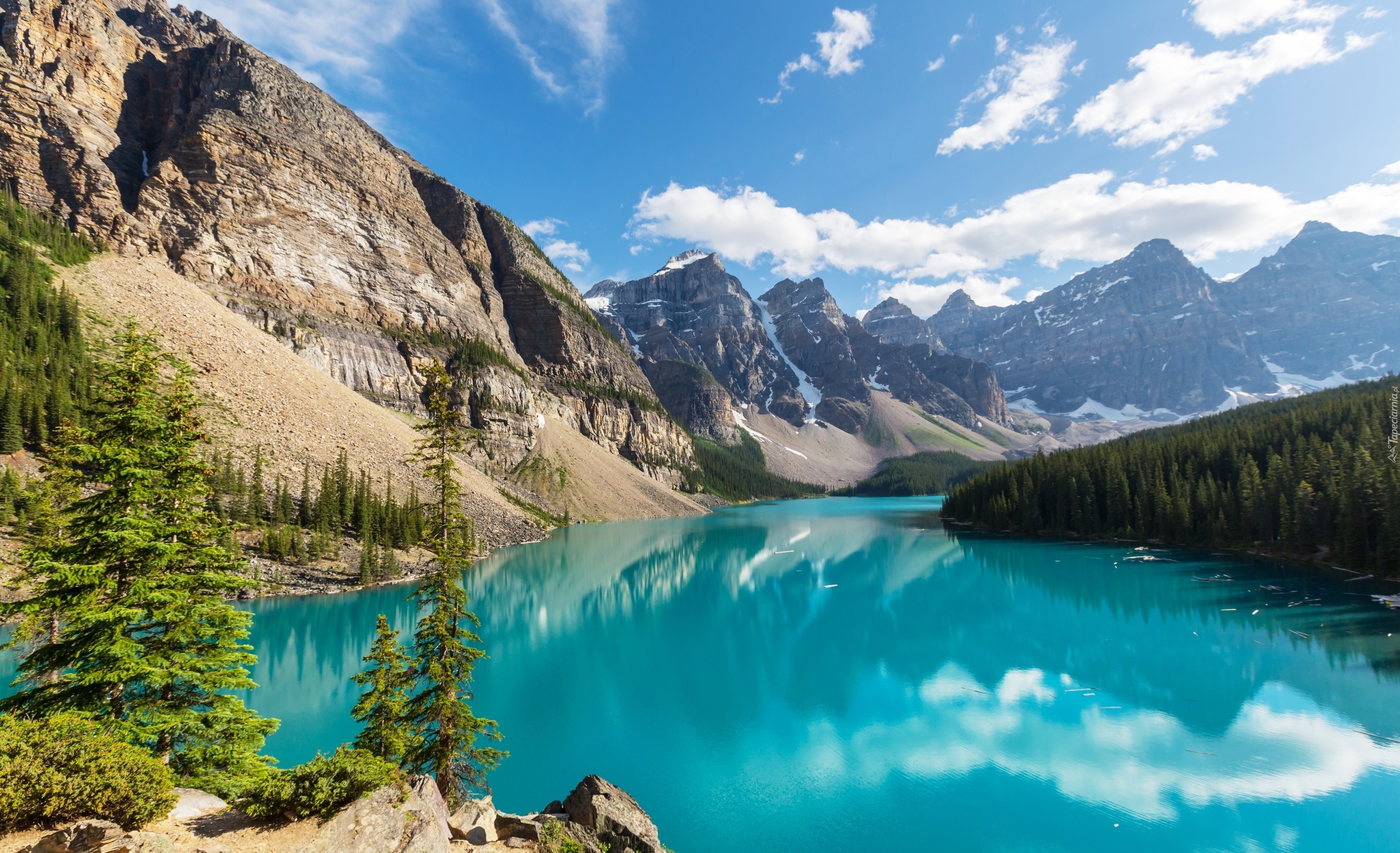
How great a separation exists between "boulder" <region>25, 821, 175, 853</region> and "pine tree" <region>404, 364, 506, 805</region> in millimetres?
5528

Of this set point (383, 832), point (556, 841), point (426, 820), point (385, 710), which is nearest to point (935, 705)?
point (556, 841)

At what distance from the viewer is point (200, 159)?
79.4 meters

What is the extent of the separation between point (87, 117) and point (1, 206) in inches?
1191

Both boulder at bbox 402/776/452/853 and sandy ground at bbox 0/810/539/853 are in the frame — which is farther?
boulder at bbox 402/776/452/853

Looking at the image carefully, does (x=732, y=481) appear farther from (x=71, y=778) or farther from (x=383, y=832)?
(x=71, y=778)

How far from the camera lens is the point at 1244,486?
5456 cm

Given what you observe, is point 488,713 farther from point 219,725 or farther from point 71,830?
point 71,830

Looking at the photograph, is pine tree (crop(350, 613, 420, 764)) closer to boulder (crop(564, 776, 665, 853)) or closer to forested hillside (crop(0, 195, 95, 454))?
boulder (crop(564, 776, 665, 853))

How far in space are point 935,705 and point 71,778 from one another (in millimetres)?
23576

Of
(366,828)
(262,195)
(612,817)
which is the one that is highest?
(262,195)

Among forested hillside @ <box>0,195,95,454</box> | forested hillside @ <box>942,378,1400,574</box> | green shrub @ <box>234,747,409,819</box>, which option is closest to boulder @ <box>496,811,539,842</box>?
green shrub @ <box>234,747,409,819</box>

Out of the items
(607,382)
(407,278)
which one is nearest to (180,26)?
(407,278)

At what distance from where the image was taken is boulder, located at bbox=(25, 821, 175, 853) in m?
5.52

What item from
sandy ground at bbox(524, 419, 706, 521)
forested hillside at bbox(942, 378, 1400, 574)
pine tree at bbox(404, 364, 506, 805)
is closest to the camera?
pine tree at bbox(404, 364, 506, 805)
